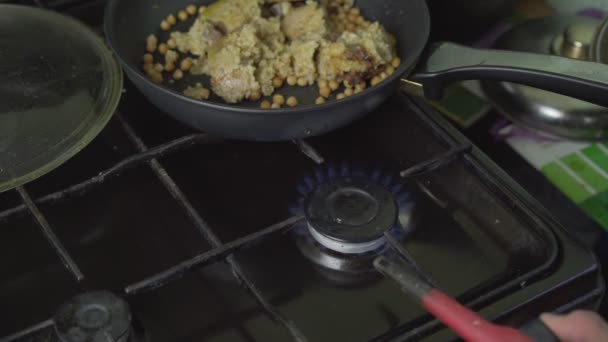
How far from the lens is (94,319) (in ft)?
1.93

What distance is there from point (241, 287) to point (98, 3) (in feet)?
1.52

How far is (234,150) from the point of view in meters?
0.81

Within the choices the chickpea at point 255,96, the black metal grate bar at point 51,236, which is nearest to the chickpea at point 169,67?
the chickpea at point 255,96

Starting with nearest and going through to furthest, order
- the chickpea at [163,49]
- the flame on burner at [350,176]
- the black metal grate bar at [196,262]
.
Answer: the black metal grate bar at [196,262]
the flame on burner at [350,176]
the chickpea at [163,49]

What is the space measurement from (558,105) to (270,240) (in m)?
0.45

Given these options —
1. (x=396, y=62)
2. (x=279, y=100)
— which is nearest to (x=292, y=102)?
(x=279, y=100)

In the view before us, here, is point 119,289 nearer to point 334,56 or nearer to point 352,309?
point 352,309

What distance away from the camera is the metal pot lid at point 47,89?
2.40 feet

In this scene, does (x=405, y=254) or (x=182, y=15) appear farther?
(x=182, y=15)

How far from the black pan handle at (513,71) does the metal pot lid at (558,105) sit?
196 millimetres

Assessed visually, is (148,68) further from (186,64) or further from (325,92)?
(325,92)

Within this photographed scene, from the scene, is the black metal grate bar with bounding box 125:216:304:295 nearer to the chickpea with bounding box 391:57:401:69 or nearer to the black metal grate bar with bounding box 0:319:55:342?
the black metal grate bar with bounding box 0:319:55:342

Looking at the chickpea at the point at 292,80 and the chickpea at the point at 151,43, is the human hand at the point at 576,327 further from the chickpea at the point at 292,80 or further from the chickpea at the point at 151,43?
the chickpea at the point at 151,43

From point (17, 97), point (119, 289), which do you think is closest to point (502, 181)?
point (119, 289)
